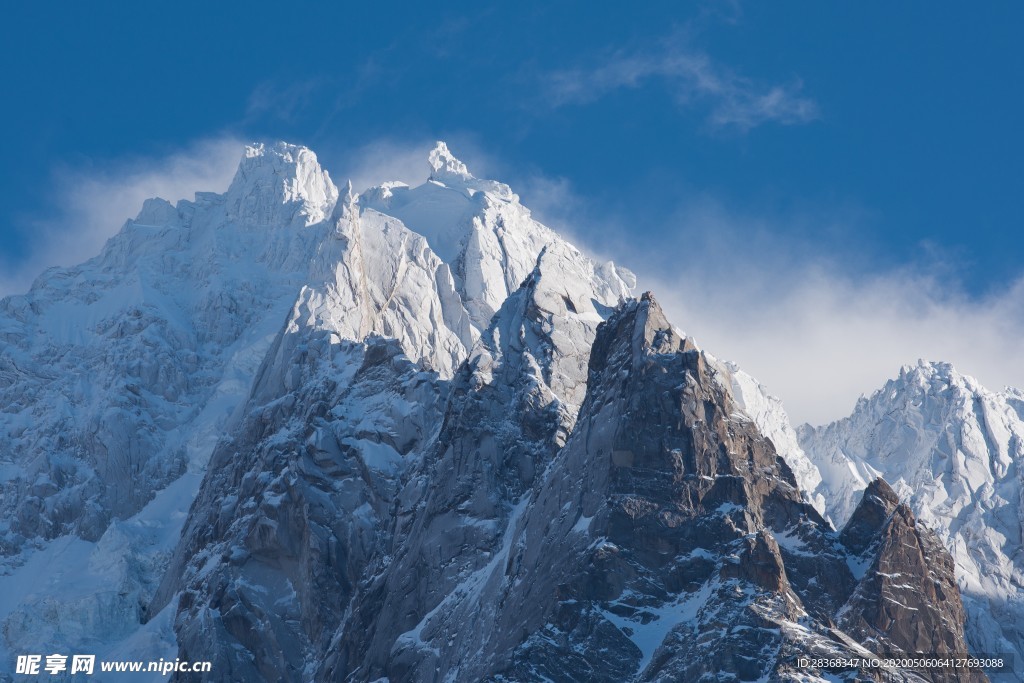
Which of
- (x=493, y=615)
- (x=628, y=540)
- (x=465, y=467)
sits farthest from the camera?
(x=465, y=467)

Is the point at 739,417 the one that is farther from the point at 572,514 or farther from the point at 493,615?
the point at 493,615

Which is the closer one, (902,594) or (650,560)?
(650,560)

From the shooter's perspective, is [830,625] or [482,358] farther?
[482,358]

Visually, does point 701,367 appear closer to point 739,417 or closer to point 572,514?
point 739,417

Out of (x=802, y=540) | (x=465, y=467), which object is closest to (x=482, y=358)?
(x=465, y=467)

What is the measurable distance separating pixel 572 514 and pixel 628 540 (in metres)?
7.97

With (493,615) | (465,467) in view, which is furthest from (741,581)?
(465,467)

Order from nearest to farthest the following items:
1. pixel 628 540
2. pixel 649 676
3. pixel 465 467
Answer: pixel 649 676
pixel 628 540
pixel 465 467

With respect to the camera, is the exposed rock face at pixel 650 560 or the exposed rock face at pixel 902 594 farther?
the exposed rock face at pixel 902 594

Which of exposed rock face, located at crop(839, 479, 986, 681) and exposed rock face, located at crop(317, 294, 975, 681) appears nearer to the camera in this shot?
exposed rock face, located at crop(317, 294, 975, 681)

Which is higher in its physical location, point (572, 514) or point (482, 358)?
point (482, 358)

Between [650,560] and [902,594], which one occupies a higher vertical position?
[650,560]

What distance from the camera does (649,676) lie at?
410ft

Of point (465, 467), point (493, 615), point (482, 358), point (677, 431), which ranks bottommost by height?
point (493, 615)
